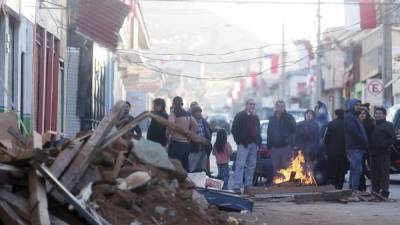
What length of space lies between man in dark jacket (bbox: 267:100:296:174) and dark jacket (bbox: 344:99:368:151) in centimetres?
147

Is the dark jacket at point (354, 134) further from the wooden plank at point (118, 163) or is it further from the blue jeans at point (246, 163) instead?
the wooden plank at point (118, 163)

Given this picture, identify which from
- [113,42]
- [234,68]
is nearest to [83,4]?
[113,42]

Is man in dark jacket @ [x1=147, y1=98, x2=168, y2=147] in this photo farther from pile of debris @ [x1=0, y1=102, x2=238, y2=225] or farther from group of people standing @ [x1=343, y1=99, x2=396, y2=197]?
pile of debris @ [x1=0, y1=102, x2=238, y2=225]

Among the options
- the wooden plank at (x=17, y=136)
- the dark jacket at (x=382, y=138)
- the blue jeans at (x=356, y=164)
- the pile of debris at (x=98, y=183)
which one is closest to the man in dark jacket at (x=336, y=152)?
the blue jeans at (x=356, y=164)

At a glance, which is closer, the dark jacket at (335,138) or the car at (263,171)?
the dark jacket at (335,138)

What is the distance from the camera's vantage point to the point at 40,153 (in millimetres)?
Answer: 8992

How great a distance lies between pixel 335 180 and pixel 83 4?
9.11 metres

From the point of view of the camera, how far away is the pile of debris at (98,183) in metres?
8.95

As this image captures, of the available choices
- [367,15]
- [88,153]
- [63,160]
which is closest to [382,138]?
[88,153]

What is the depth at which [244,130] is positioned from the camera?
1838cm

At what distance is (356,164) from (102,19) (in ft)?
35.7

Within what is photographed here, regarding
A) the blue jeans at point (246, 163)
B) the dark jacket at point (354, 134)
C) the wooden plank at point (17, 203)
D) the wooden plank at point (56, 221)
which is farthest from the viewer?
the blue jeans at point (246, 163)

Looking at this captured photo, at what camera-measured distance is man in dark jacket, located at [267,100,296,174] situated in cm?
1884

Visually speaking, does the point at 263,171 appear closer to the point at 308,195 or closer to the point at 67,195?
the point at 308,195
